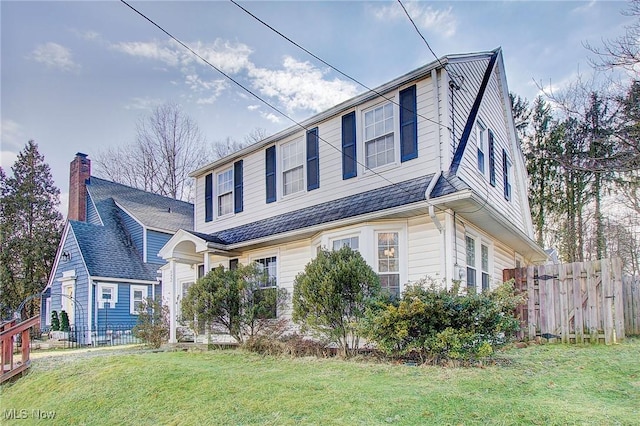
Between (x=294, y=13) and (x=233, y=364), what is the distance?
634cm

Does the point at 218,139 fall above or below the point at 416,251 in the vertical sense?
above

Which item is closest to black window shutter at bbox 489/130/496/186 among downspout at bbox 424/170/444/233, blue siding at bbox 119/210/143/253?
downspout at bbox 424/170/444/233

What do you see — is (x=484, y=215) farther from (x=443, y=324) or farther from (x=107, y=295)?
(x=107, y=295)

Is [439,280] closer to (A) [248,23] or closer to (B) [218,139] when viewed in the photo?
(A) [248,23]

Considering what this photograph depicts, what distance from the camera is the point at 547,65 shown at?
13.7m

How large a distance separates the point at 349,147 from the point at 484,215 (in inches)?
132

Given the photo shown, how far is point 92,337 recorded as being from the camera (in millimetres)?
17312

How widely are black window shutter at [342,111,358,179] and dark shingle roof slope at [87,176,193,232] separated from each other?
13942 mm

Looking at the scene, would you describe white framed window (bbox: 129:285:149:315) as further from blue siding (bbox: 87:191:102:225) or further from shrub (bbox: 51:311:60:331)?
blue siding (bbox: 87:191:102:225)

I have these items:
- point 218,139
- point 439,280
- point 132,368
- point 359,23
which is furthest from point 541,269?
point 218,139

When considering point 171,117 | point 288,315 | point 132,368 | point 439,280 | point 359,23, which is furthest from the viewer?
point 171,117

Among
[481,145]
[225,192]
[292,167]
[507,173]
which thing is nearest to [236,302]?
[292,167]

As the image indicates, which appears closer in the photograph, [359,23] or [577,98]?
[359,23]

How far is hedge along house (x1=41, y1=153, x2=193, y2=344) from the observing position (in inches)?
711
